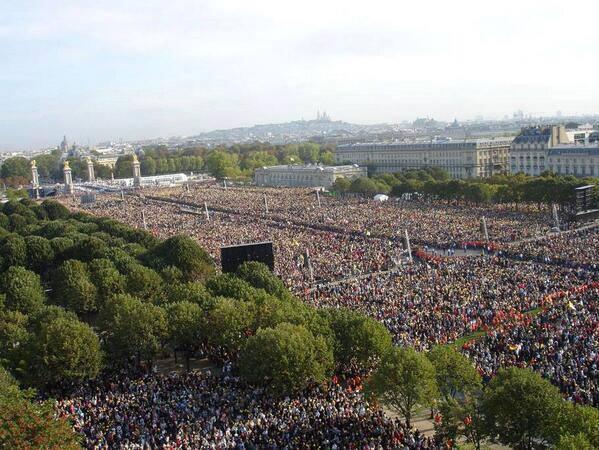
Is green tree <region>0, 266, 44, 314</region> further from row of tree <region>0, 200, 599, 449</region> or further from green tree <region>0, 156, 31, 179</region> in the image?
green tree <region>0, 156, 31, 179</region>

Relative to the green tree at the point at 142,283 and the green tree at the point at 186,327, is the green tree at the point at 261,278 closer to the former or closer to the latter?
the green tree at the point at 142,283

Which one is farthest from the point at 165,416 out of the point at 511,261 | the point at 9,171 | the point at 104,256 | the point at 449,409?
the point at 9,171

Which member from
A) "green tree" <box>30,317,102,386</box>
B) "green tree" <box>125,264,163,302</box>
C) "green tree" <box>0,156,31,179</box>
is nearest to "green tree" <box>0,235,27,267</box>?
"green tree" <box>125,264,163,302</box>

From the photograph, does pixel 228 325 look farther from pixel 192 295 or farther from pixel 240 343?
pixel 192 295

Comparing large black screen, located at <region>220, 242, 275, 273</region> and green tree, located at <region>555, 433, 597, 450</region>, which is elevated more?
large black screen, located at <region>220, 242, 275, 273</region>

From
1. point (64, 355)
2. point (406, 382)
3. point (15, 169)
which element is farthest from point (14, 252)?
point (15, 169)
